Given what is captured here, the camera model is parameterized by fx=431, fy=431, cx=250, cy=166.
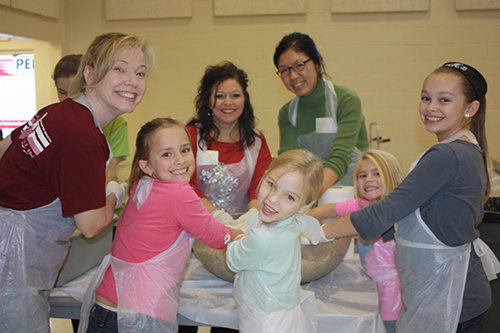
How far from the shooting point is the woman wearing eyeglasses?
83.0 inches

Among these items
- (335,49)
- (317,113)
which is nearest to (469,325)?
(317,113)

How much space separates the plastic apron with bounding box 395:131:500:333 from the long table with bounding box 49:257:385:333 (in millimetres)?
113

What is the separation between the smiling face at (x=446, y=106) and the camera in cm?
131

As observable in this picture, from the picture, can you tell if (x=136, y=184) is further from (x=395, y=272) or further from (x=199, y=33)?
(x=199, y=33)

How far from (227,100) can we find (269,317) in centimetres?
111

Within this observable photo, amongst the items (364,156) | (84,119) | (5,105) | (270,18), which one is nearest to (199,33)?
(270,18)

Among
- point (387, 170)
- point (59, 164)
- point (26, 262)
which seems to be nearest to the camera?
point (59, 164)

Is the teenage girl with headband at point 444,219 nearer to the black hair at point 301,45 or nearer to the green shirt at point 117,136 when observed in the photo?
the black hair at point 301,45

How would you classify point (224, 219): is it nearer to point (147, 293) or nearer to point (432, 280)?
point (147, 293)

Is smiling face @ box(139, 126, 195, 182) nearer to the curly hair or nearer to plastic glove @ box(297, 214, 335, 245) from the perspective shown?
plastic glove @ box(297, 214, 335, 245)

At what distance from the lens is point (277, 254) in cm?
117

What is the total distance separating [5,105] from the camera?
4730mm

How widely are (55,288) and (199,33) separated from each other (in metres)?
3.08

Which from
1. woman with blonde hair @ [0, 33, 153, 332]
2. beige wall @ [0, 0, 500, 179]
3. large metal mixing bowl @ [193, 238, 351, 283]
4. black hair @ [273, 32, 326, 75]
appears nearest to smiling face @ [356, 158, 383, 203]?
large metal mixing bowl @ [193, 238, 351, 283]
